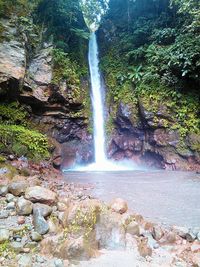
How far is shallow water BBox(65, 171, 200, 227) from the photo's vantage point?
4.69m

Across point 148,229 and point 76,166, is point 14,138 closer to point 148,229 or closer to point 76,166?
point 76,166

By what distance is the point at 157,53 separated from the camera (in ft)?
37.3

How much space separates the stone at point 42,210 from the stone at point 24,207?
9 centimetres

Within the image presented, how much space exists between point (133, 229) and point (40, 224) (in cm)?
121

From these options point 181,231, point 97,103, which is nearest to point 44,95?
point 97,103

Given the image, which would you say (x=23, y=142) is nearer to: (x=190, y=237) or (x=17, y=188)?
(x=17, y=188)

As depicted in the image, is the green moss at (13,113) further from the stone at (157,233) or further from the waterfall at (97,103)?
the stone at (157,233)

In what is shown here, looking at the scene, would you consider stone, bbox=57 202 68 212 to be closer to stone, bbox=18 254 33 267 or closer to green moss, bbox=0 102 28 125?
stone, bbox=18 254 33 267

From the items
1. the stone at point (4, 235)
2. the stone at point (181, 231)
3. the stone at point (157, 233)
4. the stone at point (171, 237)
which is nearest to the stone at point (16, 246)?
the stone at point (4, 235)

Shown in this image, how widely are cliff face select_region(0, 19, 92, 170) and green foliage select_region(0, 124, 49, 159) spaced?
855mm

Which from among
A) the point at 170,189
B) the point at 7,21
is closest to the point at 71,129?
the point at 7,21

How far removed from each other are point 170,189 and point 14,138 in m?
4.30

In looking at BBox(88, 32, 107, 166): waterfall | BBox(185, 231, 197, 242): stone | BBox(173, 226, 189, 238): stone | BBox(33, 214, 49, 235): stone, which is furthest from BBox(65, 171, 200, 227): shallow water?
BBox(88, 32, 107, 166): waterfall

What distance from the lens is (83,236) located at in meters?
3.53
